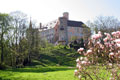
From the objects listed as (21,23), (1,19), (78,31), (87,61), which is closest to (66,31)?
(78,31)

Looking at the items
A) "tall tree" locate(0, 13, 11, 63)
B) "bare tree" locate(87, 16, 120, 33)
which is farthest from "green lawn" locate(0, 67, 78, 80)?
"bare tree" locate(87, 16, 120, 33)

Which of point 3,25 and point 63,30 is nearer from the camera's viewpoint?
point 3,25

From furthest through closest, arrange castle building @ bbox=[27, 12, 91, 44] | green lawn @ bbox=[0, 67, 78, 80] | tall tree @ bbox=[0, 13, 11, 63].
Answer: castle building @ bbox=[27, 12, 91, 44] → tall tree @ bbox=[0, 13, 11, 63] → green lawn @ bbox=[0, 67, 78, 80]

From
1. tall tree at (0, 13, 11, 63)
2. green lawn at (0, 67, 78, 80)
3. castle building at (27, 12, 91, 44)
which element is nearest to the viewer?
green lawn at (0, 67, 78, 80)

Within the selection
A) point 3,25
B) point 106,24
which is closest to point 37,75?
point 3,25

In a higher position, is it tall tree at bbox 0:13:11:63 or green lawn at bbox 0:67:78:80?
tall tree at bbox 0:13:11:63

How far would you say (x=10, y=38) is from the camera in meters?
30.9

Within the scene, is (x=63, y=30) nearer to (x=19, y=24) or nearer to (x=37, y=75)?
(x=19, y=24)

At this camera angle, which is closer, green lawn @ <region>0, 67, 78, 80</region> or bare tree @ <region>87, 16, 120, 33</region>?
green lawn @ <region>0, 67, 78, 80</region>

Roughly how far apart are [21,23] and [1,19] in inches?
229

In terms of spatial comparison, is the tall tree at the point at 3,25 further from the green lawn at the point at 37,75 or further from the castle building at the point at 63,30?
the castle building at the point at 63,30

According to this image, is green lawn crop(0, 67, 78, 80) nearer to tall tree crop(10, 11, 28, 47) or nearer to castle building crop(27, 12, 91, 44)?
tall tree crop(10, 11, 28, 47)

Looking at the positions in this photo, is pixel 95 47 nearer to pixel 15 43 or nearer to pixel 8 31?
pixel 8 31

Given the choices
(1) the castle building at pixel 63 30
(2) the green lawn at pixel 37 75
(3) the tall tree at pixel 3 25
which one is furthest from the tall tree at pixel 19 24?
(1) the castle building at pixel 63 30
